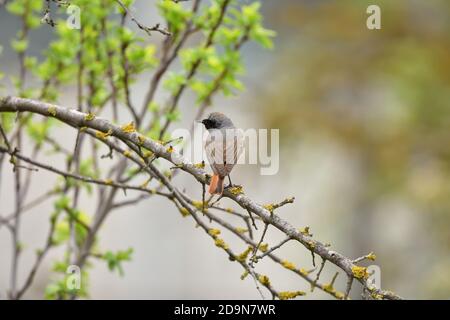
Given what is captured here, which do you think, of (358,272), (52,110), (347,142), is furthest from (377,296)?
(347,142)

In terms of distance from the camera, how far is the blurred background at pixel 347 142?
368 inches

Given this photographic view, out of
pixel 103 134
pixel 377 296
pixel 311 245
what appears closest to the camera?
pixel 377 296

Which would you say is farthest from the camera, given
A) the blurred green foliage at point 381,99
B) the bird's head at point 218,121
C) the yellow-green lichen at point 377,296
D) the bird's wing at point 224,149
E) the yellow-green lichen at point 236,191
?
the blurred green foliage at point 381,99

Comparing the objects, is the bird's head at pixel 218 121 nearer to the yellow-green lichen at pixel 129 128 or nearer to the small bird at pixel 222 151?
the small bird at pixel 222 151

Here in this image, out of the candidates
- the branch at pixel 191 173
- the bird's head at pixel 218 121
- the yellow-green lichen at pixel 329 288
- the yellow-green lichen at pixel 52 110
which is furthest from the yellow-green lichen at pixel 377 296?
the yellow-green lichen at pixel 52 110

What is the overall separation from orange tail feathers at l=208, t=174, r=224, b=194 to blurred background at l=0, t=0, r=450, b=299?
5767 mm

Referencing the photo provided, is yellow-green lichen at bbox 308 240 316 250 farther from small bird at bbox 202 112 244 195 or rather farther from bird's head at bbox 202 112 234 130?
bird's head at bbox 202 112 234 130

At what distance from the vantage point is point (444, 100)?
9.42m

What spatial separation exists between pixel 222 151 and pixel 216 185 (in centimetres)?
21

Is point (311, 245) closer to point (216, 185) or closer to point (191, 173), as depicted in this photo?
point (216, 185)

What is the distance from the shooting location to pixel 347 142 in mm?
9680

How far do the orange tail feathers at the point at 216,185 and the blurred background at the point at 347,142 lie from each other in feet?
18.9

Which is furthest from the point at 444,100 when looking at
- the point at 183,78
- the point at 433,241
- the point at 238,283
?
the point at 183,78

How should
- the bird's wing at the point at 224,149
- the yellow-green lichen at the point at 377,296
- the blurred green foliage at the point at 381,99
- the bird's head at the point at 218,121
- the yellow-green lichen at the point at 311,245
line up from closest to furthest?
the yellow-green lichen at the point at 377,296 → the yellow-green lichen at the point at 311,245 → the bird's wing at the point at 224,149 → the bird's head at the point at 218,121 → the blurred green foliage at the point at 381,99
